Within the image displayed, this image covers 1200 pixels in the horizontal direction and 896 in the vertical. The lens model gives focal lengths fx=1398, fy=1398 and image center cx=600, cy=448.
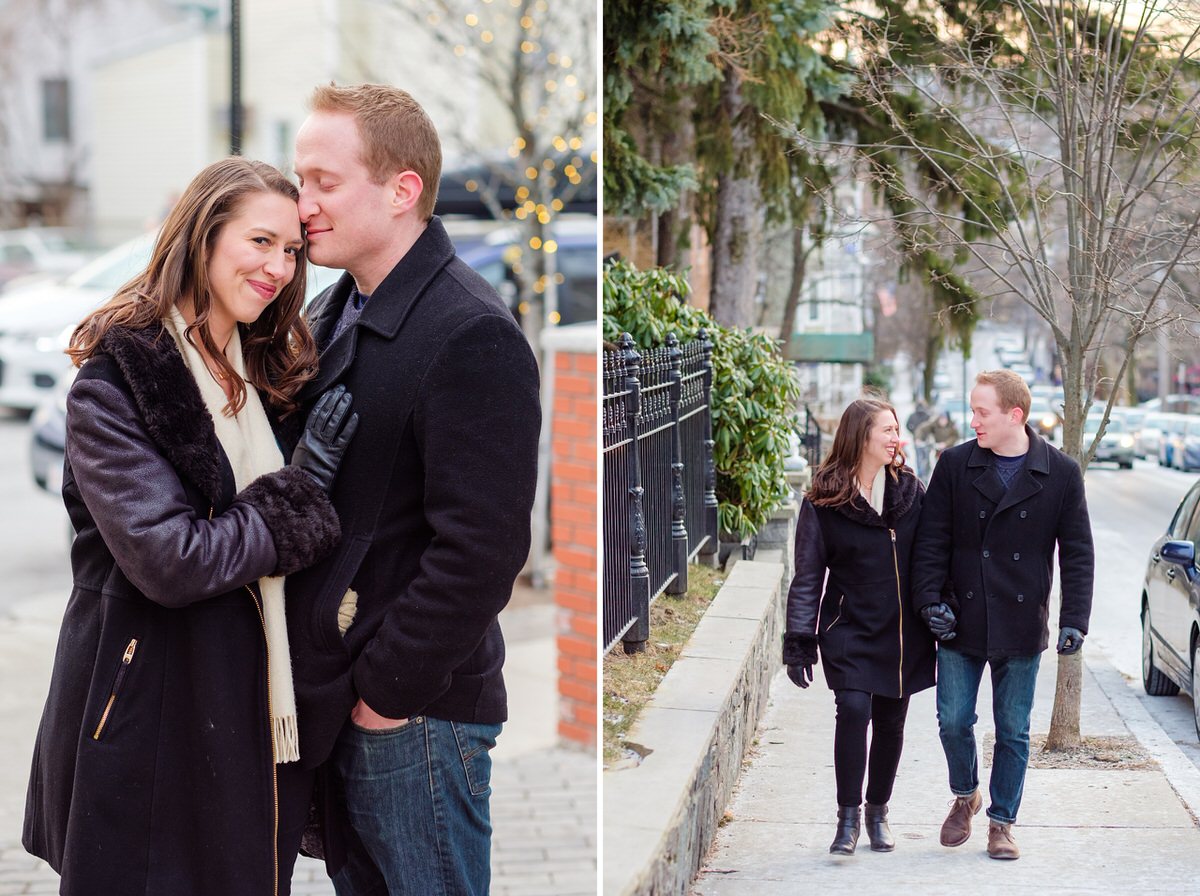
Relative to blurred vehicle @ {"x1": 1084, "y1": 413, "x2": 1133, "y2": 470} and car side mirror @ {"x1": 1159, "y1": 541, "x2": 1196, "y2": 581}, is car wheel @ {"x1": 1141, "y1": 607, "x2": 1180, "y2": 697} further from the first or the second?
blurred vehicle @ {"x1": 1084, "y1": 413, "x2": 1133, "y2": 470}

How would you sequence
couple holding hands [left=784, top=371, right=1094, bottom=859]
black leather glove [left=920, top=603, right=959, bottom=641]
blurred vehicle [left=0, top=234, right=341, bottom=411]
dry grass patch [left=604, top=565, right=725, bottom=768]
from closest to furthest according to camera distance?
couple holding hands [left=784, top=371, right=1094, bottom=859] → black leather glove [left=920, top=603, right=959, bottom=641] → dry grass patch [left=604, top=565, right=725, bottom=768] → blurred vehicle [left=0, top=234, right=341, bottom=411]

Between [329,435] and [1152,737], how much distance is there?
1972 millimetres

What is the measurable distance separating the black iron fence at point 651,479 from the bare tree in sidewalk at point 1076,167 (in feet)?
3.38

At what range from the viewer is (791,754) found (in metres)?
3.78

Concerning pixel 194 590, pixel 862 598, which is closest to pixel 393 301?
pixel 194 590

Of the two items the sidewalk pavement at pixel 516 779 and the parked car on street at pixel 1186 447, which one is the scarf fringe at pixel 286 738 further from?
the sidewalk pavement at pixel 516 779

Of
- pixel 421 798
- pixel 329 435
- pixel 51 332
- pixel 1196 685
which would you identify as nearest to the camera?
pixel 329 435

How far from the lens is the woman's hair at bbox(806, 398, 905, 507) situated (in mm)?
3686

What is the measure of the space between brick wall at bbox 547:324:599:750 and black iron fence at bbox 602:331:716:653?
153 centimetres


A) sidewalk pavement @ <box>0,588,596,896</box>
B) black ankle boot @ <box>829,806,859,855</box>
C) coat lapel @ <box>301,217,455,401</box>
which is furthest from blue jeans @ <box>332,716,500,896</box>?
sidewalk pavement @ <box>0,588,596,896</box>

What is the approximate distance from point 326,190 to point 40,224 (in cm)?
3822

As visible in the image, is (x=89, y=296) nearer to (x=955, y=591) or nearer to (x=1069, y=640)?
(x=955, y=591)

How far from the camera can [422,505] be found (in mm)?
2729

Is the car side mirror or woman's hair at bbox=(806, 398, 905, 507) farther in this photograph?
woman's hair at bbox=(806, 398, 905, 507)
